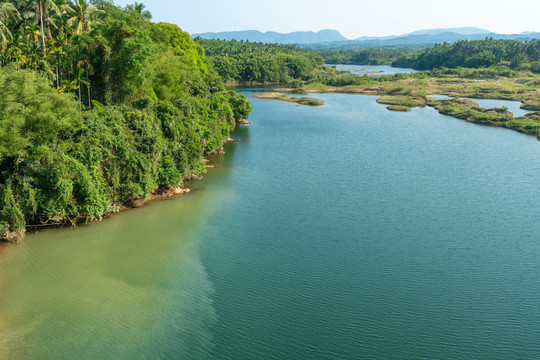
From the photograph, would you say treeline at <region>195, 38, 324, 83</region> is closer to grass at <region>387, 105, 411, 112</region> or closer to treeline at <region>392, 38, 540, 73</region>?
grass at <region>387, 105, 411, 112</region>

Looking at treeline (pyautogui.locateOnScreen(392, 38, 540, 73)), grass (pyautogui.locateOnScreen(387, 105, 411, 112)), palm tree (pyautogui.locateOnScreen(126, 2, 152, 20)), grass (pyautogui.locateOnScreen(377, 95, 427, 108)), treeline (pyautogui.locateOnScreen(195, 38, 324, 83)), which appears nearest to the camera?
palm tree (pyautogui.locateOnScreen(126, 2, 152, 20))

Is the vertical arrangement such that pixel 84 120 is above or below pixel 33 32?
below

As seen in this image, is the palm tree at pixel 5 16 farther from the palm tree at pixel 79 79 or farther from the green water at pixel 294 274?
the green water at pixel 294 274

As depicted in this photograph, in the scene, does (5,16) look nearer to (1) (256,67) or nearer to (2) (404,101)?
(2) (404,101)

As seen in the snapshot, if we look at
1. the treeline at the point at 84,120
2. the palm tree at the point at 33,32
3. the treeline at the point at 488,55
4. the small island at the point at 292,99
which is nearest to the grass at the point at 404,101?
the small island at the point at 292,99

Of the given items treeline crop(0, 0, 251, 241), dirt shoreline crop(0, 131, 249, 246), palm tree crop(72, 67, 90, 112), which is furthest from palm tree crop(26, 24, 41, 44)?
dirt shoreline crop(0, 131, 249, 246)

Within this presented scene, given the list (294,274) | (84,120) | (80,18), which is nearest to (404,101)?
(80,18)

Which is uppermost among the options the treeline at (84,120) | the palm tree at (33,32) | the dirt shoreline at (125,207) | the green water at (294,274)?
the palm tree at (33,32)
